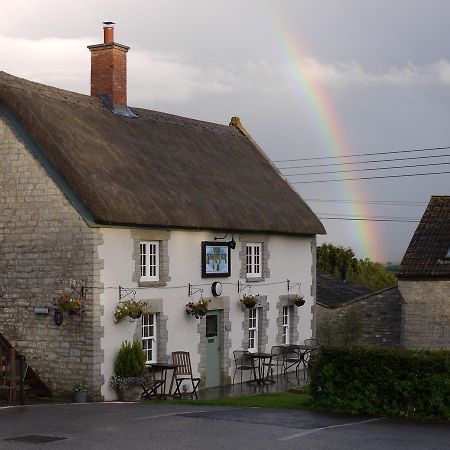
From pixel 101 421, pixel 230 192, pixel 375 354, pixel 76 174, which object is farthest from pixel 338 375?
pixel 230 192

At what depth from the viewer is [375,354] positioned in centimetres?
1606

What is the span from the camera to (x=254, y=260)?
2611cm

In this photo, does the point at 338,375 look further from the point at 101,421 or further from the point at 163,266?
the point at 163,266

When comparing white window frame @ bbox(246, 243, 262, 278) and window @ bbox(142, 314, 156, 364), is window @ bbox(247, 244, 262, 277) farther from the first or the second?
window @ bbox(142, 314, 156, 364)

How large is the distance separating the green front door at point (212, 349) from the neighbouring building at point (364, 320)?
10.6 meters

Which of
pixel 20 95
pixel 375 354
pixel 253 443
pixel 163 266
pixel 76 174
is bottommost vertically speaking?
pixel 253 443

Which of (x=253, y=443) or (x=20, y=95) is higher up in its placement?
(x=20, y=95)

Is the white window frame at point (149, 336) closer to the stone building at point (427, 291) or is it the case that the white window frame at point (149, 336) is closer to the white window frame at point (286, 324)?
the white window frame at point (286, 324)

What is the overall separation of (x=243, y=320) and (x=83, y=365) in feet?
22.4

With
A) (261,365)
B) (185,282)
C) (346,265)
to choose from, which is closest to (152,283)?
(185,282)

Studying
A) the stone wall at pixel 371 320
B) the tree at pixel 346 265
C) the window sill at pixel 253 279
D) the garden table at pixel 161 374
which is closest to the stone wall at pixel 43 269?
the garden table at pixel 161 374

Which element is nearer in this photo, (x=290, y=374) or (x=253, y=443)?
(x=253, y=443)

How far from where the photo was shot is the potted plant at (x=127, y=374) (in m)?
20.2

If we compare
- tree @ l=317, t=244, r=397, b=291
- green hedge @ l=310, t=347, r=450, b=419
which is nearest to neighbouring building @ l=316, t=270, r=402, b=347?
green hedge @ l=310, t=347, r=450, b=419
